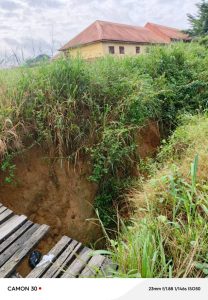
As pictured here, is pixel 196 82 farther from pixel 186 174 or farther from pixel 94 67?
pixel 186 174

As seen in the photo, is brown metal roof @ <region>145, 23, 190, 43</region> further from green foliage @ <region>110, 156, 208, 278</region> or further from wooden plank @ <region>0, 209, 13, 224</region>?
wooden plank @ <region>0, 209, 13, 224</region>

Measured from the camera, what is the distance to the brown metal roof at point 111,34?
12.8 ft

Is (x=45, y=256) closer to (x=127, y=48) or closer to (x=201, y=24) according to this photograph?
(x=127, y=48)

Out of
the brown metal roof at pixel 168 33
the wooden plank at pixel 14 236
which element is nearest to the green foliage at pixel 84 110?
the wooden plank at pixel 14 236

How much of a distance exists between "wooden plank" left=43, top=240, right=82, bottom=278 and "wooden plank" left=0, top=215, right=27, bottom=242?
404 mm

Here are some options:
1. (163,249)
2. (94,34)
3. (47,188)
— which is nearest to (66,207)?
(47,188)

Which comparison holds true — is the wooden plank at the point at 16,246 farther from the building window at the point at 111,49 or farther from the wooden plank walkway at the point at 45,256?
the building window at the point at 111,49

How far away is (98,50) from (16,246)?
2998mm

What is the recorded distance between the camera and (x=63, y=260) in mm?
1906

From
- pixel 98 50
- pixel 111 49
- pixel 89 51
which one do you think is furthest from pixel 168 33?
pixel 89 51

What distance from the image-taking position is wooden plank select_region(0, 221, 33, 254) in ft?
6.48

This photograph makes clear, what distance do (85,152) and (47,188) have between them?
529 mm

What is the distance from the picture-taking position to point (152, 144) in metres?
3.94

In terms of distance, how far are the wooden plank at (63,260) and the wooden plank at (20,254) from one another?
0.20 metres
